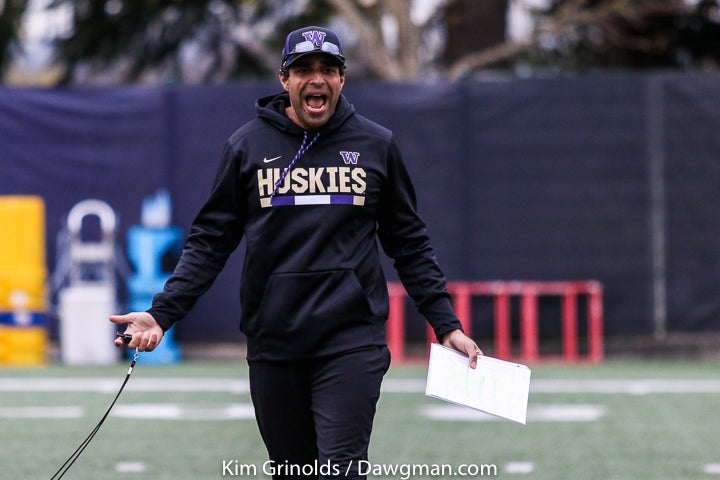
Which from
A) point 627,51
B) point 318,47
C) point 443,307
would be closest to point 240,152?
point 318,47

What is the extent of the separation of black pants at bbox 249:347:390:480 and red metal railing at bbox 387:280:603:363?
327 inches

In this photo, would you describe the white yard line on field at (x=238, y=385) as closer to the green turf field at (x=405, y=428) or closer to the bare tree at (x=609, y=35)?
the green turf field at (x=405, y=428)

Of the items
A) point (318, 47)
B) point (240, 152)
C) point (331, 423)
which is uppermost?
point (318, 47)

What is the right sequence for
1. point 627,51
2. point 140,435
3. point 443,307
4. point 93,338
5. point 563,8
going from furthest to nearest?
point 627,51 < point 563,8 < point 93,338 < point 140,435 < point 443,307

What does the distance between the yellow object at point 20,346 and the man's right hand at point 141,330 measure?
29.2ft

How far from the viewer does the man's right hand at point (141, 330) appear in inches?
179

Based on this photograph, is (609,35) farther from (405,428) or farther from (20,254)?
(405,428)

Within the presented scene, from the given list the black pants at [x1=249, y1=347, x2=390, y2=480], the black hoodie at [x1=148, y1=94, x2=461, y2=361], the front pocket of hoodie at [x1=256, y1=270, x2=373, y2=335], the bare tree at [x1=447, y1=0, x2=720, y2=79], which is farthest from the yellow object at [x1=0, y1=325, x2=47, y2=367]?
the front pocket of hoodie at [x1=256, y1=270, x2=373, y2=335]

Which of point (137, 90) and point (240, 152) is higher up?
point (137, 90)

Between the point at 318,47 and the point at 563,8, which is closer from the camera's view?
the point at 318,47

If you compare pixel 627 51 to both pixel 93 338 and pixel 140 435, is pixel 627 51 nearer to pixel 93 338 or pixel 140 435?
pixel 93 338

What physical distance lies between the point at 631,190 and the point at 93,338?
17.5ft

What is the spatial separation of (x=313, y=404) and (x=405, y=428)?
4.30 meters

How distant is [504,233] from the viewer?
1322 centimetres
